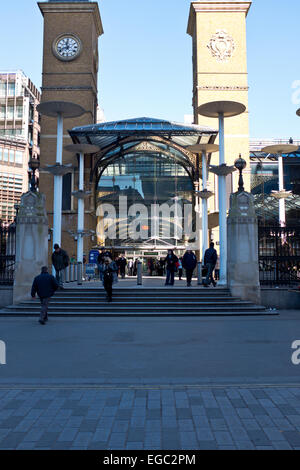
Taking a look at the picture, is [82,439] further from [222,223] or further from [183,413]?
[222,223]

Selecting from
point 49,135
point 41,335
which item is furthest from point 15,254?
point 49,135

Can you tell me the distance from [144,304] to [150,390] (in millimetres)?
7997

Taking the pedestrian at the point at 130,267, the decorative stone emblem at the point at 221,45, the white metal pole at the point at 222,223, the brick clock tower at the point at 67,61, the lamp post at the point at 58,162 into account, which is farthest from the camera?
the decorative stone emblem at the point at 221,45

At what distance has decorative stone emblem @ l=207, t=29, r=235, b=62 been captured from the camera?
36.4 metres

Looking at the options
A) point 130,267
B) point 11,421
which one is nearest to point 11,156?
point 130,267

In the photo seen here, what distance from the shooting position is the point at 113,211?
3541cm

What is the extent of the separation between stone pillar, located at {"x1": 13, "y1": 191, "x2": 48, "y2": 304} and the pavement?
171 inches

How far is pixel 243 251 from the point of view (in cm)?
1408

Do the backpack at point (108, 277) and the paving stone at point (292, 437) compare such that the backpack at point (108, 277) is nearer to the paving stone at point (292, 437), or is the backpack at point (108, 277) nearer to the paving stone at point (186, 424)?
the paving stone at point (186, 424)

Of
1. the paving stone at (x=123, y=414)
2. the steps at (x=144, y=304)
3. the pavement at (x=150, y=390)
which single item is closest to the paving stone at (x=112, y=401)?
the pavement at (x=150, y=390)

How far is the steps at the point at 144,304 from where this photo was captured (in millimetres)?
12719

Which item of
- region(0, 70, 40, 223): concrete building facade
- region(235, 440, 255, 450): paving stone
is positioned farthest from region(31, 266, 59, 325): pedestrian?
region(0, 70, 40, 223): concrete building facade

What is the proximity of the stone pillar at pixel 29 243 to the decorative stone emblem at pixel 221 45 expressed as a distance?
27.9 meters

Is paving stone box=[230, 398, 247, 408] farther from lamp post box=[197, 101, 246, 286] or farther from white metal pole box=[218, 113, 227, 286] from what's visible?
lamp post box=[197, 101, 246, 286]
